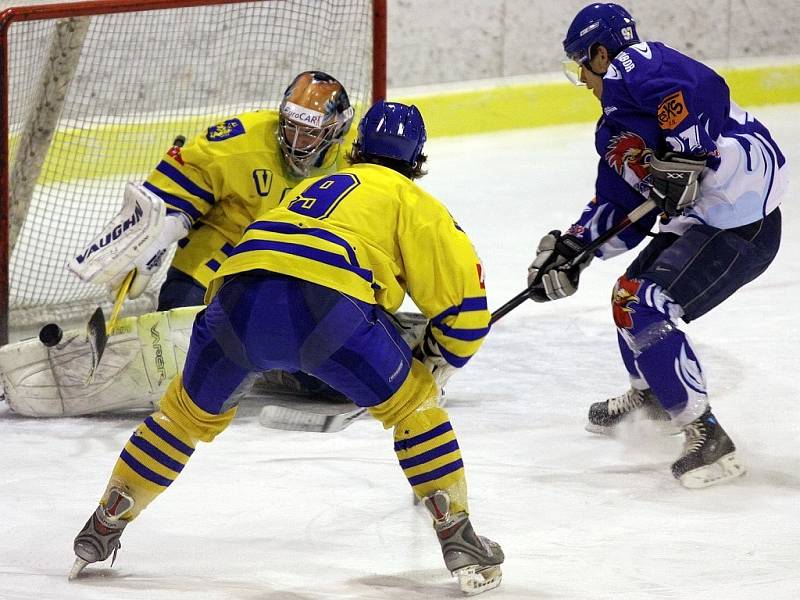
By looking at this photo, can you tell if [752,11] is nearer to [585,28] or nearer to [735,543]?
[585,28]

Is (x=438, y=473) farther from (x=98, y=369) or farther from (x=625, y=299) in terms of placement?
(x=98, y=369)

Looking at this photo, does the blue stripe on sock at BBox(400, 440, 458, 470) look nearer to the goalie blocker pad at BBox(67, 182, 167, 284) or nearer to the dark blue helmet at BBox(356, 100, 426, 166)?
the dark blue helmet at BBox(356, 100, 426, 166)

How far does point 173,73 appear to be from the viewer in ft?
18.5

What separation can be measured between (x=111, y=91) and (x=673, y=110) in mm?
2909

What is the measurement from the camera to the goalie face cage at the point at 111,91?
4422 mm

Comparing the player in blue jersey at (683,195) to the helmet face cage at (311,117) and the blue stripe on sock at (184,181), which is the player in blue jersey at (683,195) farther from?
the blue stripe on sock at (184,181)

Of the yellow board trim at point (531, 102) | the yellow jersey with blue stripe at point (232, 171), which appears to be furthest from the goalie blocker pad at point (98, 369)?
the yellow board trim at point (531, 102)

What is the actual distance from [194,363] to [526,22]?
17.6 feet

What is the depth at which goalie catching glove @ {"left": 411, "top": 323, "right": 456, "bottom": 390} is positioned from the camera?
2.69 meters

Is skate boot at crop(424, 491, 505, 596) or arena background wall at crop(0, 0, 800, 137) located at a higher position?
skate boot at crop(424, 491, 505, 596)

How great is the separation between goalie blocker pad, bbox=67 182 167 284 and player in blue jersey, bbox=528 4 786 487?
1.15m

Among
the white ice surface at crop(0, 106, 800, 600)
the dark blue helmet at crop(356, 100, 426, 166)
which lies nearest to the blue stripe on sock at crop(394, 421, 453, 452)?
the white ice surface at crop(0, 106, 800, 600)

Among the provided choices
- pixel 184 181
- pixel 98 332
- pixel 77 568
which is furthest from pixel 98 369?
pixel 77 568

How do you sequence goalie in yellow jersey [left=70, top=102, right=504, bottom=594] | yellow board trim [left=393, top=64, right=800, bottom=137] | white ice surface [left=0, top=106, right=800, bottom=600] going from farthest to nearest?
yellow board trim [left=393, top=64, right=800, bottom=137]
white ice surface [left=0, top=106, right=800, bottom=600]
goalie in yellow jersey [left=70, top=102, right=504, bottom=594]
